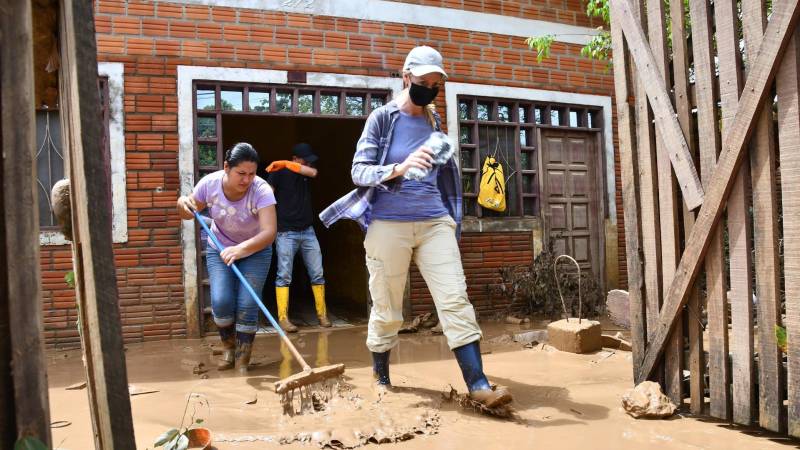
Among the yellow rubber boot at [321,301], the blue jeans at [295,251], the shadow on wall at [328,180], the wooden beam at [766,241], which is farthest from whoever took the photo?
the shadow on wall at [328,180]

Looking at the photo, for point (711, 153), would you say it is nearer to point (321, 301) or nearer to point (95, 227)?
point (95, 227)

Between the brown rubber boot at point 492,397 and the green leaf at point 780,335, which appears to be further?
the brown rubber boot at point 492,397

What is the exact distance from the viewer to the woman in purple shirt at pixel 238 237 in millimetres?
4750

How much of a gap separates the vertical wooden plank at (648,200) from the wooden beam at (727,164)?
0.11 m

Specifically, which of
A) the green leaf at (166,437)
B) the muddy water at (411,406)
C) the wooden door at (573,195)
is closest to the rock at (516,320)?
the wooden door at (573,195)

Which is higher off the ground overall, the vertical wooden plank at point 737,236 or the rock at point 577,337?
the vertical wooden plank at point 737,236

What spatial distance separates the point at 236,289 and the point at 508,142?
176 inches

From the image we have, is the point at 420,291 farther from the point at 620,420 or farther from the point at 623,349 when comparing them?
the point at 620,420

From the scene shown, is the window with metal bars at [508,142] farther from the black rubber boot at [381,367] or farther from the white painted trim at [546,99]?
the black rubber boot at [381,367]

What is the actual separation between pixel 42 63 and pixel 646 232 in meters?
3.12

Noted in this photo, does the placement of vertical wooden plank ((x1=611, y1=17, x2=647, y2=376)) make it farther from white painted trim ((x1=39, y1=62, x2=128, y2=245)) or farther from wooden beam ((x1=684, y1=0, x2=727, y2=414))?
white painted trim ((x1=39, y1=62, x2=128, y2=245))

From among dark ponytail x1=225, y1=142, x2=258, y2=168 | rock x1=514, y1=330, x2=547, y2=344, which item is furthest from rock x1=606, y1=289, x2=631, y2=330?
dark ponytail x1=225, y1=142, x2=258, y2=168

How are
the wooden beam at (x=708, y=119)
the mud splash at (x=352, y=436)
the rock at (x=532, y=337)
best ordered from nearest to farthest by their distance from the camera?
the mud splash at (x=352, y=436) → the wooden beam at (x=708, y=119) → the rock at (x=532, y=337)

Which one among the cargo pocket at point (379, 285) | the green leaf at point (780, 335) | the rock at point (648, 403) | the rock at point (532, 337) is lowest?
the rock at point (532, 337)
